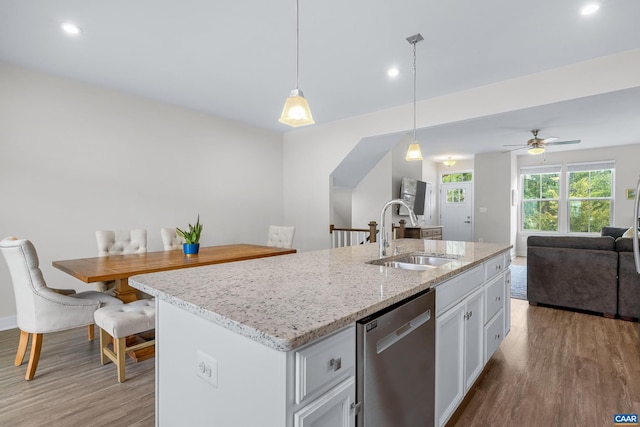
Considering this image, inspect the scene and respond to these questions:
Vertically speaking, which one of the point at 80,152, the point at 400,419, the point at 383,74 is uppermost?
the point at 383,74

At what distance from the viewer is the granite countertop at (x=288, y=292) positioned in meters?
0.86

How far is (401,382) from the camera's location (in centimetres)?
119

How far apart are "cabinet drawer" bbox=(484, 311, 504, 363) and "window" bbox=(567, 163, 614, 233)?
6.59m

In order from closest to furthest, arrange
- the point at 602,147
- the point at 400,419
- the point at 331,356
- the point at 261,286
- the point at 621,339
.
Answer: the point at 331,356 → the point at 400,419 → the point at 261,286 → the point at 621,339 → the point at 602,147

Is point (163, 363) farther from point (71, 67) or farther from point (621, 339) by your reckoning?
point (621, 339)

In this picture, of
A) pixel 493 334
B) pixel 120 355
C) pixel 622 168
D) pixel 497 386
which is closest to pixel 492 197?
pixel 622 168

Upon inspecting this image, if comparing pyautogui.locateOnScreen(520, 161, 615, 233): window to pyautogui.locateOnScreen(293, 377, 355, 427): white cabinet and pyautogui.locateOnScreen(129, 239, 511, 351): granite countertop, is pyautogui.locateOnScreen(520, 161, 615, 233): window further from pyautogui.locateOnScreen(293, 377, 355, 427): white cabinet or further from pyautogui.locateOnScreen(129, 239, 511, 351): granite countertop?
pyautogui.locateOnScreen(293, 377, 355, 427): white cabinet

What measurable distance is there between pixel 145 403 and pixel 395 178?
5.51 metres

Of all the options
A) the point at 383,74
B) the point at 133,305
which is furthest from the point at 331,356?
the point at 383,74

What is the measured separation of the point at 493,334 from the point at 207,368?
2067mm

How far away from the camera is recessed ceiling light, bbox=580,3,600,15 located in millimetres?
2164

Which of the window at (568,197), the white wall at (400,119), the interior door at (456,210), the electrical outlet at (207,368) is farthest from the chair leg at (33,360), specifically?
the window at (568,197)

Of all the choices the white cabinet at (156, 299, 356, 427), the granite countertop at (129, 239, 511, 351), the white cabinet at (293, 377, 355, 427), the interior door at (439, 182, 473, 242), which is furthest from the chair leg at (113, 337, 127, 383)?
the interior door at (439, 182, 473, 242)

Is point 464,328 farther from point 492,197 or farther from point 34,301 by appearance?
point 492,197
